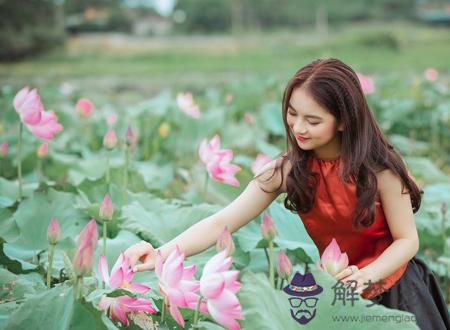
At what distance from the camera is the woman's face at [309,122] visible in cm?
118

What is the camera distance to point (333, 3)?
2264cm

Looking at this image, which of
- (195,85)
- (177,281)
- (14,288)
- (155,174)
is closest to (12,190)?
(155,174)

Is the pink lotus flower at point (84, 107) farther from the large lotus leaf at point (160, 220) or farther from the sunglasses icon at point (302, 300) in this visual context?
the sunglasses icon at point (302, 300)

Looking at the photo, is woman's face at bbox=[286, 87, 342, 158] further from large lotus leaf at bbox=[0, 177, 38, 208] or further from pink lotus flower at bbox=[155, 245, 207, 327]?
large lotus leaf at bbox=[0, 177, 38, 208]

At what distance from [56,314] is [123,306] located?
0.45ft

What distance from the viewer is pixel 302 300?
1045mm

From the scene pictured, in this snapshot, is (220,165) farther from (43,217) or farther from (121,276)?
(121,276)

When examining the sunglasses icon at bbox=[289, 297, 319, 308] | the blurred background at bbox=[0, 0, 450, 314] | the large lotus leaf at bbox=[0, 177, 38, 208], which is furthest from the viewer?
the blurred background at bbox=[0, 0, 450, 314]

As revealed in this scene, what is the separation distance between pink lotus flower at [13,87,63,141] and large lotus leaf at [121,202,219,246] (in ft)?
0.90

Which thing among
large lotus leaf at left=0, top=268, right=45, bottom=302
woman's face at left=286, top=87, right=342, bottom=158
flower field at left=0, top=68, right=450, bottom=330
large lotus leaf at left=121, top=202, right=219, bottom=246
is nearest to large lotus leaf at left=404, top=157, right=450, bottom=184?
flower field at left=0, top=68, right=450, bottom=330

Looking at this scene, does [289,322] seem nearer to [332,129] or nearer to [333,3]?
[332,129]

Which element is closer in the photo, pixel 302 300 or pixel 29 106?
pixel 302 300

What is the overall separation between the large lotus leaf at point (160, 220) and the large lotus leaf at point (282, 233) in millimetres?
90

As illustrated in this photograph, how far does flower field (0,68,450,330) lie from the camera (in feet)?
3.18
